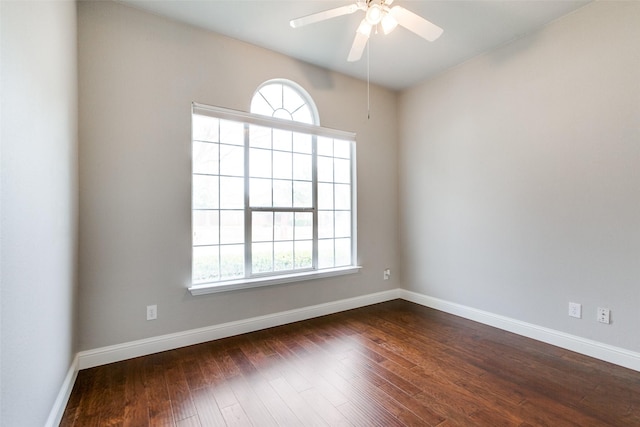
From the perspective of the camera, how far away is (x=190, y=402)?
5.84ft

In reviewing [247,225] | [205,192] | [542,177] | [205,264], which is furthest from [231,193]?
[542,177]

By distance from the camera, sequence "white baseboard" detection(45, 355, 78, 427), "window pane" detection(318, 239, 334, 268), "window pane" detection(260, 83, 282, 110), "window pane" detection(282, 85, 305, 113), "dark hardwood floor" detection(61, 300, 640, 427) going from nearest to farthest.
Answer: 1. "white baseboard" detection(45, 355, 78, 427)
2. "dark hardwood floor" detection(61, 300, 640, 427)
3. "window pane" detection(260, 83, 282, 110)
4. "window pane" detection(282, 85, 305, 113)
5. "window pane" detection(318, 239, 334, 268)

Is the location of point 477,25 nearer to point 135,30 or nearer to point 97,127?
point 135,30

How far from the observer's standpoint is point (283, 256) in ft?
10.3

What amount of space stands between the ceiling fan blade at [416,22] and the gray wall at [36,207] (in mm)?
1918

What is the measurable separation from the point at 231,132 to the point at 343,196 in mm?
1525

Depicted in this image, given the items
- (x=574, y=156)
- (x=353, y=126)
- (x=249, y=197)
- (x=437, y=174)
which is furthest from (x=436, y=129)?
(x=249, y=197)

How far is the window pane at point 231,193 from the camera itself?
2793 mm

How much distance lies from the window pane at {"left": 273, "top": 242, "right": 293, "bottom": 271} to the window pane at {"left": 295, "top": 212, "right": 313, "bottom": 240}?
0.51ft

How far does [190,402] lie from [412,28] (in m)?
2.83

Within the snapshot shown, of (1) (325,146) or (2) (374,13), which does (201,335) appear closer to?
(1) (325,146)

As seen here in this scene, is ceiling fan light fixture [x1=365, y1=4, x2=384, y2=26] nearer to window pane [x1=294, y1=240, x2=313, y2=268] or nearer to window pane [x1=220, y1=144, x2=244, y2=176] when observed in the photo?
window pane [x1=220, y1=144, x2=244, y2=176]

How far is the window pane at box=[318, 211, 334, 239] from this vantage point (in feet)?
11.2

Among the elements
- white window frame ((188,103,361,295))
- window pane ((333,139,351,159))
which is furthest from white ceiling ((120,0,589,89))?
window pane ((333,139,351,159))
